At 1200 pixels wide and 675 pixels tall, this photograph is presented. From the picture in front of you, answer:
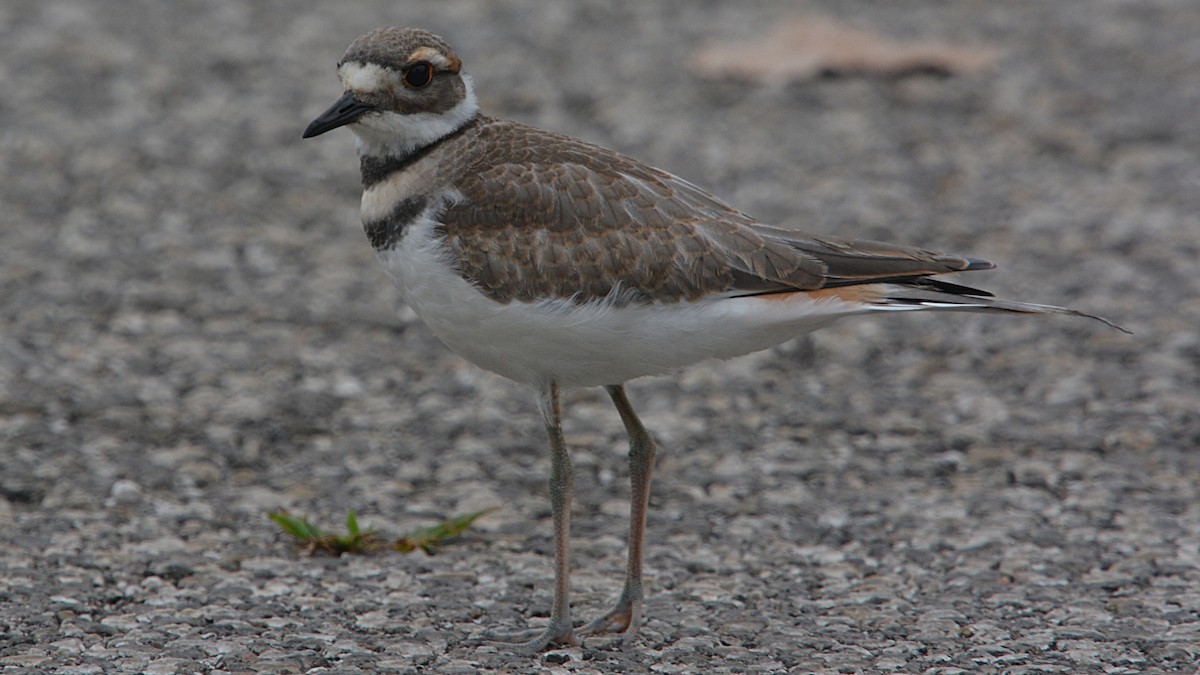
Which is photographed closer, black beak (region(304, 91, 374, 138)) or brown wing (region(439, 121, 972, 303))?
brown wing (region(439, 121, 972, 303))

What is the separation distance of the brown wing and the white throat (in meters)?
0.18

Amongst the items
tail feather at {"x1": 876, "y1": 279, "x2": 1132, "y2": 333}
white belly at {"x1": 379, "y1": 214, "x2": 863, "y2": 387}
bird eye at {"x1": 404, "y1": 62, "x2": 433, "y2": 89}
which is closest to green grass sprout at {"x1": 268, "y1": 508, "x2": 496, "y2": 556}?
white belly at {"x1": 379, "y1": 214, "x2": 863, "y2": 387}

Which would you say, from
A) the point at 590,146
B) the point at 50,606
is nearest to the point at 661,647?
the point at 590,146

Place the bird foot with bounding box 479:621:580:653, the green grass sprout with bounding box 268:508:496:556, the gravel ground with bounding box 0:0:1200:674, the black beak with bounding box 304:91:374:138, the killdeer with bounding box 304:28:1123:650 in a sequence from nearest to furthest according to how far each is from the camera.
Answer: the killdeer with bounding box 304:28:1123:650 → the bird foot with bounding box 479:621:580:653 → the black beak with bounding box 304:91:374:138 → the gravel ground with bounding box 0:0:1200:674 → the green grass sprout with bounding box 268:508:496:556

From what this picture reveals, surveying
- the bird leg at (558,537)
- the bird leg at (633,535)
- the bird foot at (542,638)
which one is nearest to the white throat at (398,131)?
the bird leg at (558,537)

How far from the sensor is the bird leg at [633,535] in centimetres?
525

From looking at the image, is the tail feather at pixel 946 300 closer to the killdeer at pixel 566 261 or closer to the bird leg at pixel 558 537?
the killdeer at pixel 566 261

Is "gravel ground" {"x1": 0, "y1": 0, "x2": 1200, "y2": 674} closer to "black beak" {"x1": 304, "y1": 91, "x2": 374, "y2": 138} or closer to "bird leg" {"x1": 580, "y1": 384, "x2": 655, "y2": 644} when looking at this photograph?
"bird leg" {"x1": 580, "y1": 384, "x2": 655, "y2": 644}

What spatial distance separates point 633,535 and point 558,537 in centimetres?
29

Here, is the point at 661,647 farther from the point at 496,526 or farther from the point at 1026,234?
the point at 1026,234

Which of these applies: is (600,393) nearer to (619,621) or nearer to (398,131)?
(619,621)

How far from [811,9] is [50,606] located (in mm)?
8496

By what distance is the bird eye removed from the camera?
5277 mm

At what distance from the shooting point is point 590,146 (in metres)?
5.45
